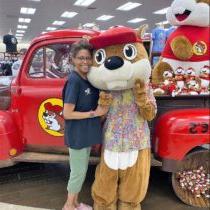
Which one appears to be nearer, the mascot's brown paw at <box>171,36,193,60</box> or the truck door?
the mascot's brown paw at <box>171,36,193,60</box>

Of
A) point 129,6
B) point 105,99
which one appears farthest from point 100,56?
point 129,6

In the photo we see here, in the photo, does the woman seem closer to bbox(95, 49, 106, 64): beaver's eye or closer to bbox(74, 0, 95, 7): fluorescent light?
bbox(95, 49, 106, 64): beaver's eye

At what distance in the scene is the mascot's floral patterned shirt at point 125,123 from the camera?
2227 millimetres

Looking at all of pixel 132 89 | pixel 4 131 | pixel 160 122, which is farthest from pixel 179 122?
pixel 4 131

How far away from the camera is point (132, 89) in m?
2.22

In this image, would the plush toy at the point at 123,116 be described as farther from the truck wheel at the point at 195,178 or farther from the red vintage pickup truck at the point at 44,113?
the truck wheel at the point at 195,178

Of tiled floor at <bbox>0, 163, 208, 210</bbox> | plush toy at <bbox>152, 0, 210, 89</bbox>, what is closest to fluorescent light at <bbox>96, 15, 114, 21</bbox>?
tiled floor at <bbox>0, 163, 208, 210</bbox>

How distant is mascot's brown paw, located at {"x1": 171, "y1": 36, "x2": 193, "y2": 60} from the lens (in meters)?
2.34

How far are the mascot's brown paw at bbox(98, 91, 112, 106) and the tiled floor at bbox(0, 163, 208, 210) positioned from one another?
3.22 ft

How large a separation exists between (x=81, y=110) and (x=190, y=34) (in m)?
0.93

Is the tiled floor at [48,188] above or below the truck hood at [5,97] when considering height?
below

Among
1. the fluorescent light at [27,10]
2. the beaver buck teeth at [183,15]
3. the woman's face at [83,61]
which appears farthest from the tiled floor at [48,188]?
the fluorescent light at [27,10]

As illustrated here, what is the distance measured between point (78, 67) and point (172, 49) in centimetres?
73

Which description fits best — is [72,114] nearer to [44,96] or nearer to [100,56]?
[100,56]
